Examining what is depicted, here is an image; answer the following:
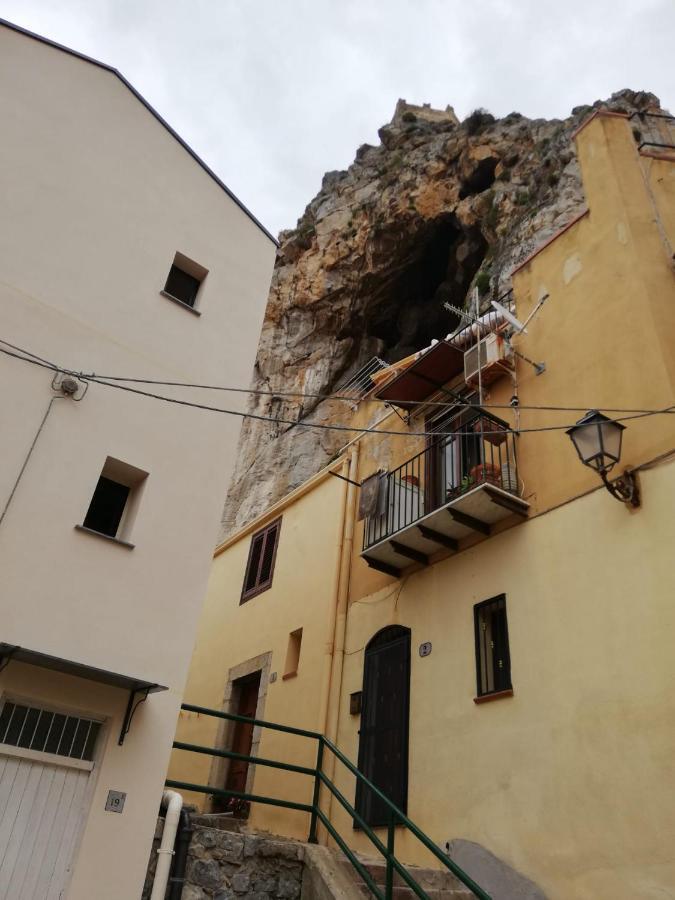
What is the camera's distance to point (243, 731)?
41.8 ft

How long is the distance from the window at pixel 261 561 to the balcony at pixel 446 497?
377cm

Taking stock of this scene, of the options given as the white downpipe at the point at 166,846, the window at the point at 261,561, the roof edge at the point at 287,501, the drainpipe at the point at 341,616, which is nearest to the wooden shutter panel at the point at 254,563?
the window at the point at 261,561

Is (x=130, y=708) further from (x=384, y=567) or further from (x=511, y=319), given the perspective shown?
(x=511, y=319)

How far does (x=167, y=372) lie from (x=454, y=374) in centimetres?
542

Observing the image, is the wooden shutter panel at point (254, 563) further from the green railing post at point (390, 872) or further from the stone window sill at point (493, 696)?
the green railing post at point (390, 872)

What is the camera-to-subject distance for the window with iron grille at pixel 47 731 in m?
5.83

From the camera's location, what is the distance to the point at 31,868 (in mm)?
5453

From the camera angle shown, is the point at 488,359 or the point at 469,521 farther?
the point at 488,359

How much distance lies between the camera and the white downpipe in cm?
598

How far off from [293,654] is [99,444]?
254 inches

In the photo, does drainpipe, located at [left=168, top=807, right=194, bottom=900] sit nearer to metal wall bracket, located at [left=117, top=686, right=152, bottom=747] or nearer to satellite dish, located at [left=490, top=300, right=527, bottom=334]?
metal wall bracket, located at [left=117, top=686, right=152, bottom=747]

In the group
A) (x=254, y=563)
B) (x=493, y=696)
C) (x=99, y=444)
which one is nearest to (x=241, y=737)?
(x=254, y=563)

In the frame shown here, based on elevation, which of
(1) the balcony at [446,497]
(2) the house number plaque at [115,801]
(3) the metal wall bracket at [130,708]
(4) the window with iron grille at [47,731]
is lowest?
(2) the house number plaque at [115,801]

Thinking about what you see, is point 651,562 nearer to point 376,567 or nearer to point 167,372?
point 376,567
